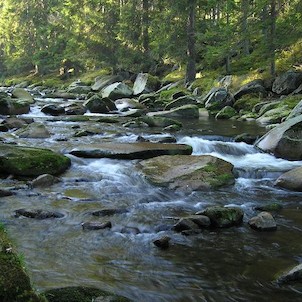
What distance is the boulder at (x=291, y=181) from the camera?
918 cm

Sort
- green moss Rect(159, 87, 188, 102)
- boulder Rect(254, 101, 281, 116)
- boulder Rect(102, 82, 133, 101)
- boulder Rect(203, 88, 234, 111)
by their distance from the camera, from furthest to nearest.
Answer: boulder Rect(102, 82, 133, 101) → green moss Rect(159, 87, 188, 102) → boulder Rect(203, 88, 234, 111) → boulder Rect(254, 101, 281, 116)

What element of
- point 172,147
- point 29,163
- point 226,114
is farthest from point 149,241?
point 226,114

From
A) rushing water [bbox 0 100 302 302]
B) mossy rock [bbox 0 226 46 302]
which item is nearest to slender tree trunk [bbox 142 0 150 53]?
rushing water [bbox 0 100 302 302]

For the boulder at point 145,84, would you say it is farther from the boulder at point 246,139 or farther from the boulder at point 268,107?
the boulder at point 246,139

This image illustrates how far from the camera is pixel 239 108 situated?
2361 cm

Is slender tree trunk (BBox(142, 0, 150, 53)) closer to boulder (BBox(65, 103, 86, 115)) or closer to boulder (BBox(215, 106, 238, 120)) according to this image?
boulder (BBox(65, 103, 86, 115))

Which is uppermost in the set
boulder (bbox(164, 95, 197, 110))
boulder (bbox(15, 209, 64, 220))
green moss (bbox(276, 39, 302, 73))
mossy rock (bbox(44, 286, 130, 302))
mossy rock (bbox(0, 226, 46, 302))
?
green moss (bbox(276, 39, 302, 73))

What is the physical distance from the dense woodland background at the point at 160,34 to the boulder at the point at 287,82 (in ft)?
5.14

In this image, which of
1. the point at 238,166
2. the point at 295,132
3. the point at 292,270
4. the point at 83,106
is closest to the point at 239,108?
the point at 83,106

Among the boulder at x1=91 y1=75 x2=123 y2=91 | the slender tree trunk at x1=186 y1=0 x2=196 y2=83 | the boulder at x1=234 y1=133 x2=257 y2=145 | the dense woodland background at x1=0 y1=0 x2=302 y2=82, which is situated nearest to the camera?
the boulder at x1=234 y1=133 x2=257 y2=145

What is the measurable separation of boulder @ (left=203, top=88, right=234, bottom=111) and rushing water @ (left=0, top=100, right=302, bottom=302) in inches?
541

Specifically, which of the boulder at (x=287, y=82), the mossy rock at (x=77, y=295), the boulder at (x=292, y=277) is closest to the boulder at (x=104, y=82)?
the boulder at (x=287, y=82)

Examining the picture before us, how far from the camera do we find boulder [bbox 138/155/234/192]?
359 inches

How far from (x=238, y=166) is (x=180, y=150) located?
5.77 feet
